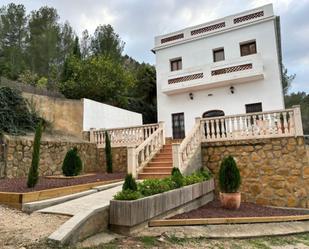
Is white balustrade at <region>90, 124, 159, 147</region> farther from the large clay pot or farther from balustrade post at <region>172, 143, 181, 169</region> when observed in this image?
the large clay pot

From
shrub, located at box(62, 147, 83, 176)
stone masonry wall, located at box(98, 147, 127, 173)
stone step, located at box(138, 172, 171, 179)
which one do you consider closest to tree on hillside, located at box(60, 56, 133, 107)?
stone masonry wall, located at box(98, 147, 127, 173)

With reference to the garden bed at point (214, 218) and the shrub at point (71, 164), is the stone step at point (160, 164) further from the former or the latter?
the shrub at point (71, 164)

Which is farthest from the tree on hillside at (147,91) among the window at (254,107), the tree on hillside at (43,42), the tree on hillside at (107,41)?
the window at (254,107)

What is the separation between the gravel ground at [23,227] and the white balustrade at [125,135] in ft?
22.0

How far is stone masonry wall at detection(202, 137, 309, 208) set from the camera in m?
8.54

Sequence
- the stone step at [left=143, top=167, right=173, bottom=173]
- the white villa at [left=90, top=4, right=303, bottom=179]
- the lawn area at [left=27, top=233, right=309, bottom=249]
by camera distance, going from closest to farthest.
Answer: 1. the lawn area at [left=27, top=233, right=309, bottom=249]
2. the stone step at [left=143, top=167, right=173, bottom=173]
3. the white villa at [left=90, top=4, right=303, bottom=179]

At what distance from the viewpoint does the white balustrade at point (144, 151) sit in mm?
8844

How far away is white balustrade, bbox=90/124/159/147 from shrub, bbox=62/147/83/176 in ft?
9.47

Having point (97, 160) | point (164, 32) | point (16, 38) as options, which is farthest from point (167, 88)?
point (16, 38)

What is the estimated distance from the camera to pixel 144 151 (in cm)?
991

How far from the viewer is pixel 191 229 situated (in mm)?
5148

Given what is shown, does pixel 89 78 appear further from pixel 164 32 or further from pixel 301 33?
pixel 301 33

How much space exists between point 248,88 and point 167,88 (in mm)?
4502

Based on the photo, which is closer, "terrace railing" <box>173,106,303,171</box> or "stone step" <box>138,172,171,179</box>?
"terrace railing" <box>173,106,303,171</box>
